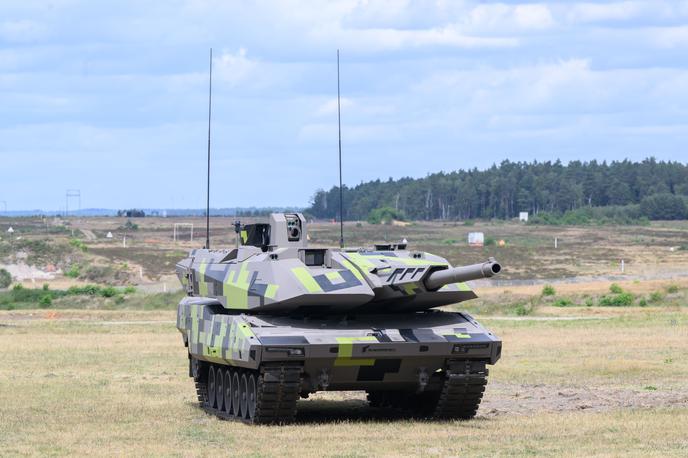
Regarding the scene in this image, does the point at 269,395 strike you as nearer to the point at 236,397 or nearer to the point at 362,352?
the point at 362,352

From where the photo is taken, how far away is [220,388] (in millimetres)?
26094

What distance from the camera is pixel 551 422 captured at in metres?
23.1

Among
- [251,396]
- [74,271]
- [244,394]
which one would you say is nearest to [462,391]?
[251,396]

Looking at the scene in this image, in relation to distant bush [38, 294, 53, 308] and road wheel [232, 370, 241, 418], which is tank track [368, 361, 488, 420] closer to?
road wheel [232, 370, 241, 418]

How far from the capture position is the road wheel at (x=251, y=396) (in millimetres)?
23734

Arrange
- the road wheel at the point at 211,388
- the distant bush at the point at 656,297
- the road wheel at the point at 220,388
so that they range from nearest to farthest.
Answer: the road wheel at the point at 220,388 < the road wheel at the point at 211,388 < the distant bush at the point at 656,297

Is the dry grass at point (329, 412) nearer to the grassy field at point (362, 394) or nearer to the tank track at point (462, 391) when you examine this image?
the grassy field at point (362, 394)

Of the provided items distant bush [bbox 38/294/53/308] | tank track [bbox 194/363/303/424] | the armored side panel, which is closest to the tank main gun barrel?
the armored side panel

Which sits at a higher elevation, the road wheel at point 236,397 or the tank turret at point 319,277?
the tank turret at point 319,277

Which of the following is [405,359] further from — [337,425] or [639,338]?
[639,338]

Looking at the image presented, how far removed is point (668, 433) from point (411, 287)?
4823mm

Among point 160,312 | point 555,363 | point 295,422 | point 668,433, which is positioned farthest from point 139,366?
point 160,312

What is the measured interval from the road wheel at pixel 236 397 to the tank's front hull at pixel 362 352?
0.15 metres

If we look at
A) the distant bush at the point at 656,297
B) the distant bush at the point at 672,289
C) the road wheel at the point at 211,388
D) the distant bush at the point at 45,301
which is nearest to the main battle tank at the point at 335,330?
the road wheel at the point at 211,388
